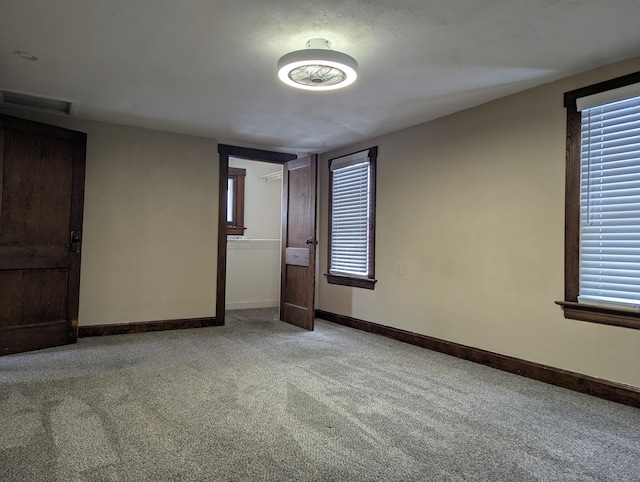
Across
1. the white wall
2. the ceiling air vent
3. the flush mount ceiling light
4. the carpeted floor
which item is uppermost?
the ceiling air vent

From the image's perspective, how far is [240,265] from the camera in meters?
6.49

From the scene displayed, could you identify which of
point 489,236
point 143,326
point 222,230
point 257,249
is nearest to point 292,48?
point 489,236

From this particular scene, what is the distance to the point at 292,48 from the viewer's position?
2713mm

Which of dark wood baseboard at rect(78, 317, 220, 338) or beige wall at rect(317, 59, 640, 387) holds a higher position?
beige wall at rect(317, 59, 640, 387)

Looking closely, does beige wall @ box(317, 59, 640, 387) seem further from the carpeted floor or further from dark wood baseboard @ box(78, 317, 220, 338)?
dark wood baseboard @ box(78, 317, 220, 338)

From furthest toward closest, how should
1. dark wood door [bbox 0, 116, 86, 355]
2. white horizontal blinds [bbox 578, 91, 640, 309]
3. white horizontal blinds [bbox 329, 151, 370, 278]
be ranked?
white horizontal blinds [bbox 329, 151, 370, 278]
dark wood door [bbox 0, 116, 86, 355]
white horizontal blinds [bbox 578, 91, 640, 309]

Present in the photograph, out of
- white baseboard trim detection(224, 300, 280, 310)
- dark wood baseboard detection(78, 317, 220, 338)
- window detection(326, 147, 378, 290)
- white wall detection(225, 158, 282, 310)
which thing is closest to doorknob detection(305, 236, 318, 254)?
window detection(326, 147, 378, 290)

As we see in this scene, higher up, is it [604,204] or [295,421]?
[604,204]

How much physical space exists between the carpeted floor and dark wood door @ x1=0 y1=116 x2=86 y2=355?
1.11 feet

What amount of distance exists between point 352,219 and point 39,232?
3.31 metres

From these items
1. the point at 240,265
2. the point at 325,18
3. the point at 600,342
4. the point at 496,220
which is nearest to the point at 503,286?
the point at 496,220

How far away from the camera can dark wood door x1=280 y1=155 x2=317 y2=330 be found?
4.98 m

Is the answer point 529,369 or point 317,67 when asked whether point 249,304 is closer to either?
point 529,369

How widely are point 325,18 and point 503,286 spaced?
2.48 m
